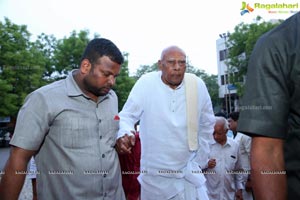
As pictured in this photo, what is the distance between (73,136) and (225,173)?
2.99 m

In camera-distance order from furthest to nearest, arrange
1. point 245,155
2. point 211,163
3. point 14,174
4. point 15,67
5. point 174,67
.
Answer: point 15,67
point 245,155
point 211,163
point 174,67
point 14,174

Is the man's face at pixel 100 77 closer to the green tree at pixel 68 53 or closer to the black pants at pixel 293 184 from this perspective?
the black pants at pixel 293 184

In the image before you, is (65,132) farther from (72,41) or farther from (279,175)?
(72,41)

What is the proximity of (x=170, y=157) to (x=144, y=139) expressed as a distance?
1.20ft

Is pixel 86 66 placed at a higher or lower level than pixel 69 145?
higher

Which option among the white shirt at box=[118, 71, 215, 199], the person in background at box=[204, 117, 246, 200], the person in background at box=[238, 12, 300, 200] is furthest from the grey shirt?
the person in background at box=[204, 117, 246, 200]

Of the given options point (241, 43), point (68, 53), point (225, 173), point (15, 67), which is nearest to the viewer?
point (225, 173)

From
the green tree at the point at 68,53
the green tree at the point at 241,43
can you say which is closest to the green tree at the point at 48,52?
the green tree at the point at 68,53

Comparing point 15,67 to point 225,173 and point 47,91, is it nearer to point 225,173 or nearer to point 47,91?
point 225,173

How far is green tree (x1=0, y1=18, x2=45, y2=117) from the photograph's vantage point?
20245 millimetres

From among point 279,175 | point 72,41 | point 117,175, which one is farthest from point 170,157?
point 72,41

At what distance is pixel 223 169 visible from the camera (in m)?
4.69

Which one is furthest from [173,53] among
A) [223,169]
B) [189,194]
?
[223,169]

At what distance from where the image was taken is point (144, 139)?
11.7ft
